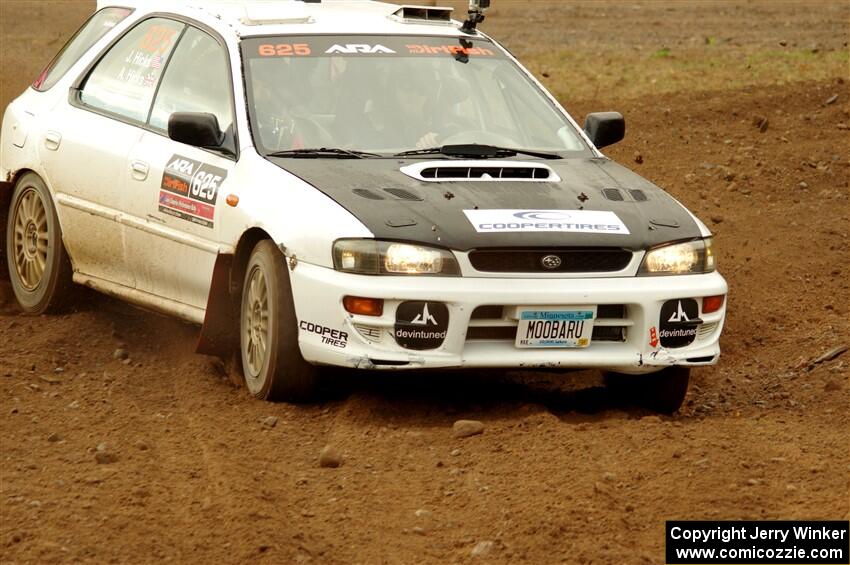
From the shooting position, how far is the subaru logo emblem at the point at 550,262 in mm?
7000

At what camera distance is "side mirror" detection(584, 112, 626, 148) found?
852 cm

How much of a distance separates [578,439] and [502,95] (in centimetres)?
243

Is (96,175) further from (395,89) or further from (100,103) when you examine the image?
(395,89)

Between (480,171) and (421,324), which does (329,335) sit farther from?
(480,171)

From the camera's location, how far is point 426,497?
6.04 meters

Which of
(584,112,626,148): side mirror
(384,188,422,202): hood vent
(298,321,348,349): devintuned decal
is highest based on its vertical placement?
(384,188,422,202): hood vent

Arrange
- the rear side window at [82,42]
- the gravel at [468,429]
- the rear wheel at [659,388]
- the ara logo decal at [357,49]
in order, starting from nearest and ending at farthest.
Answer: the gravel at [468,429] < the rear wheel at [659,388] < the ara logo decal at [357,49] < the rear side window at [82,42]

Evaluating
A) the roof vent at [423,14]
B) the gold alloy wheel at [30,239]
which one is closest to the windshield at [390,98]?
the roof vent at [423,14]

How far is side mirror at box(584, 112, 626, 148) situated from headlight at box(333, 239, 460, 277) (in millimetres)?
1901

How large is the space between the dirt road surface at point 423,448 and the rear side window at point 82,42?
1.22 metres

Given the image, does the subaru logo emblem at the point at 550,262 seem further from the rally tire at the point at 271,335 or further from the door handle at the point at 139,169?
the door handle at the point at 139,169

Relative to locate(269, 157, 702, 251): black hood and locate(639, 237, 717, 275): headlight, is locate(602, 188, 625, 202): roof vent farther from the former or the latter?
Answer: locate(639, 237, 717, 275): headlight

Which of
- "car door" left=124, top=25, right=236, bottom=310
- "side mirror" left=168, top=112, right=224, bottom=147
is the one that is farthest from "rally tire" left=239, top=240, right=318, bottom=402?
"side mirror" left=168, top=112, right=224, bottom=147

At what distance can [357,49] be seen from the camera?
8.34 metres
